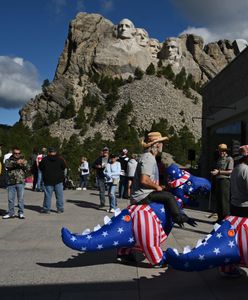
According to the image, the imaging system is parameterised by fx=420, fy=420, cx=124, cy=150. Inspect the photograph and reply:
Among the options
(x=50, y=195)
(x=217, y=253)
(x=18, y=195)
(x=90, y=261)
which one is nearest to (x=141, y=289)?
(x=217, y=253)

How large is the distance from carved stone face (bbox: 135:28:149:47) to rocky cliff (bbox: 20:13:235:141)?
0.85 ft

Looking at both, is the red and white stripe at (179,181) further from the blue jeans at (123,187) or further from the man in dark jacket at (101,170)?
the blue jeans at (123,187)

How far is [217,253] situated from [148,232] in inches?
36.9

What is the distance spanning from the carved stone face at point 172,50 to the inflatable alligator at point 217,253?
11052 centimetres

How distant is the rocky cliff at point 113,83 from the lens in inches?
3258

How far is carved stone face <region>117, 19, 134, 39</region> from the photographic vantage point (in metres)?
106

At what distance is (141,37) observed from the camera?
109 meters

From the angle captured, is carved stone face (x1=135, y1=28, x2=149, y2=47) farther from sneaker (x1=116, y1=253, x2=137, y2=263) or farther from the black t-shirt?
sneaker (x1=116, y1=253, x2=137, y2=263)

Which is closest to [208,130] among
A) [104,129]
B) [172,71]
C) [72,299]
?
[72,299]

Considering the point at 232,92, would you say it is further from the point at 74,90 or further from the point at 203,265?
the point at 74,90

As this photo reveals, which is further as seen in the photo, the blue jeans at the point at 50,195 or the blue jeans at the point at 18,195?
the blue jeans at the point at 50,195

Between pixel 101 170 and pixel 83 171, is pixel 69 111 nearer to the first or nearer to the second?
pixel 83 171

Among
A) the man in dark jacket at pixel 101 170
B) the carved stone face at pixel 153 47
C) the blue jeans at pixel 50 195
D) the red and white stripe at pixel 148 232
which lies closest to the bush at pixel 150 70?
the carved stone face at pixel 153 47

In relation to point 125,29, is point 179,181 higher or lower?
lower
